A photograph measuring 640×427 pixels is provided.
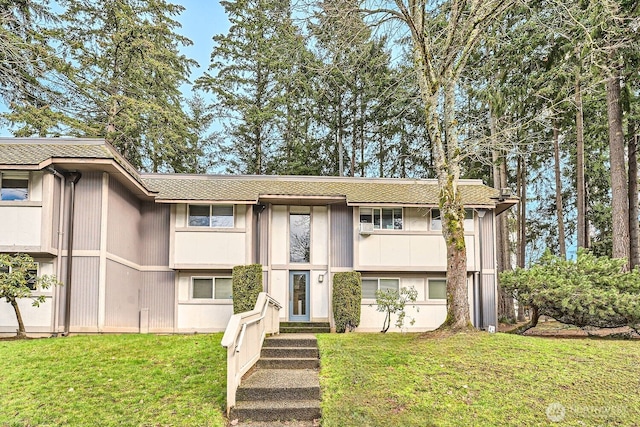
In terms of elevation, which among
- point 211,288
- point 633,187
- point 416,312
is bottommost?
point 416,312

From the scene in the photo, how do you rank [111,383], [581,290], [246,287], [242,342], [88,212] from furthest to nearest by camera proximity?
[246,287] < [88,212] < [581,290] < [111,383] < [242,342]

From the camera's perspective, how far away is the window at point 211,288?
620 inches

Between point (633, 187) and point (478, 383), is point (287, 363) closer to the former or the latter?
point (478, 383)

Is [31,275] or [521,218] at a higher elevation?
[521,218]

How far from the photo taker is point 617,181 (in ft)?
49.3

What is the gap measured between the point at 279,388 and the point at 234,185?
1013 centimetres

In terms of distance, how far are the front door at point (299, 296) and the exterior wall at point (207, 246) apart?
69.5 inches

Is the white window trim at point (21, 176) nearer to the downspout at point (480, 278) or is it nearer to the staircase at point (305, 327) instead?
the staircase at point (305, 327)

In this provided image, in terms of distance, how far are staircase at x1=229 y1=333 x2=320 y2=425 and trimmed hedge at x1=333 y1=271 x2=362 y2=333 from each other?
15.3 ft

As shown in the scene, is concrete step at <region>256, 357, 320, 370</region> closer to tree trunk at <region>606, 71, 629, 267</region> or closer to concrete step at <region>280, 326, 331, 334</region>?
concrete step at <region>280, 326, 331, 334</region>

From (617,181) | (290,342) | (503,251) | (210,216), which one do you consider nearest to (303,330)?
(210,216)

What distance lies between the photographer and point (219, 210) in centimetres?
1577

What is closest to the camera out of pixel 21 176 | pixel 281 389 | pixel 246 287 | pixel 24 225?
pixel 281 389

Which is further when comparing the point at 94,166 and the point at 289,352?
the point at 94,166
